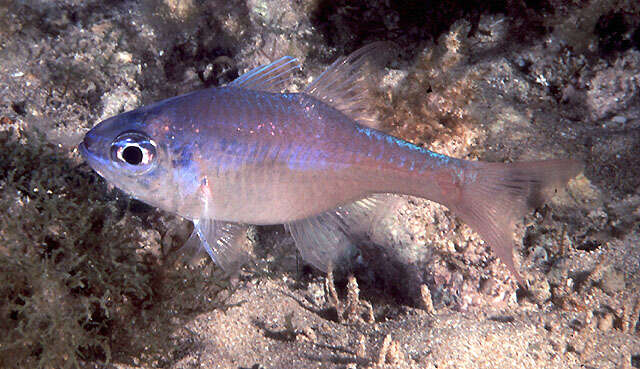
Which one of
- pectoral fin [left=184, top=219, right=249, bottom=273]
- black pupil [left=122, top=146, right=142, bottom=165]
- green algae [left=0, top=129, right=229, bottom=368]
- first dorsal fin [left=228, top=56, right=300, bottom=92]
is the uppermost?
first dorsal fin [left=228, top=56, right=300, bottom=92]

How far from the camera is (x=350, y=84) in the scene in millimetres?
2348

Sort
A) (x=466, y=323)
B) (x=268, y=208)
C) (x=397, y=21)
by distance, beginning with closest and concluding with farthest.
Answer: (x=268, y=208)
(x=466, y=323)
(x=397, y=21)

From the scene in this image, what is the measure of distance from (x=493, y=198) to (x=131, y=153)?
208 centimetres

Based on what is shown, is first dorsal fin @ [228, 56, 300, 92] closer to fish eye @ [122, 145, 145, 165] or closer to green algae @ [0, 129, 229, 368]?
fish eye @ [122, 145, 145, 165]

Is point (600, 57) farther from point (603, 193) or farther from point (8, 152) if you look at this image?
point (8, 152)

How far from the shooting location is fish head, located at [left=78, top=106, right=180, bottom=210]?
2088mm

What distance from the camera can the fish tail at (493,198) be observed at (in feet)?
7.23

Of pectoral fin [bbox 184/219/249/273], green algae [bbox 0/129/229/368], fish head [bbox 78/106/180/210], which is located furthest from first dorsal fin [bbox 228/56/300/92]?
green algae [bbox 0/129/229/368]

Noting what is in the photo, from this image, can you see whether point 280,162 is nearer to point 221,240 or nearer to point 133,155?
point 221,240

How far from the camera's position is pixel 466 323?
3090 mm

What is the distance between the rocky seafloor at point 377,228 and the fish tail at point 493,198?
822 mm

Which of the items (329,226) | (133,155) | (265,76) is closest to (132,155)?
(133,155)

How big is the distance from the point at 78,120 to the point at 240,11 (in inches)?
82.4

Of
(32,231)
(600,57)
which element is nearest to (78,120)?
(32,231)
